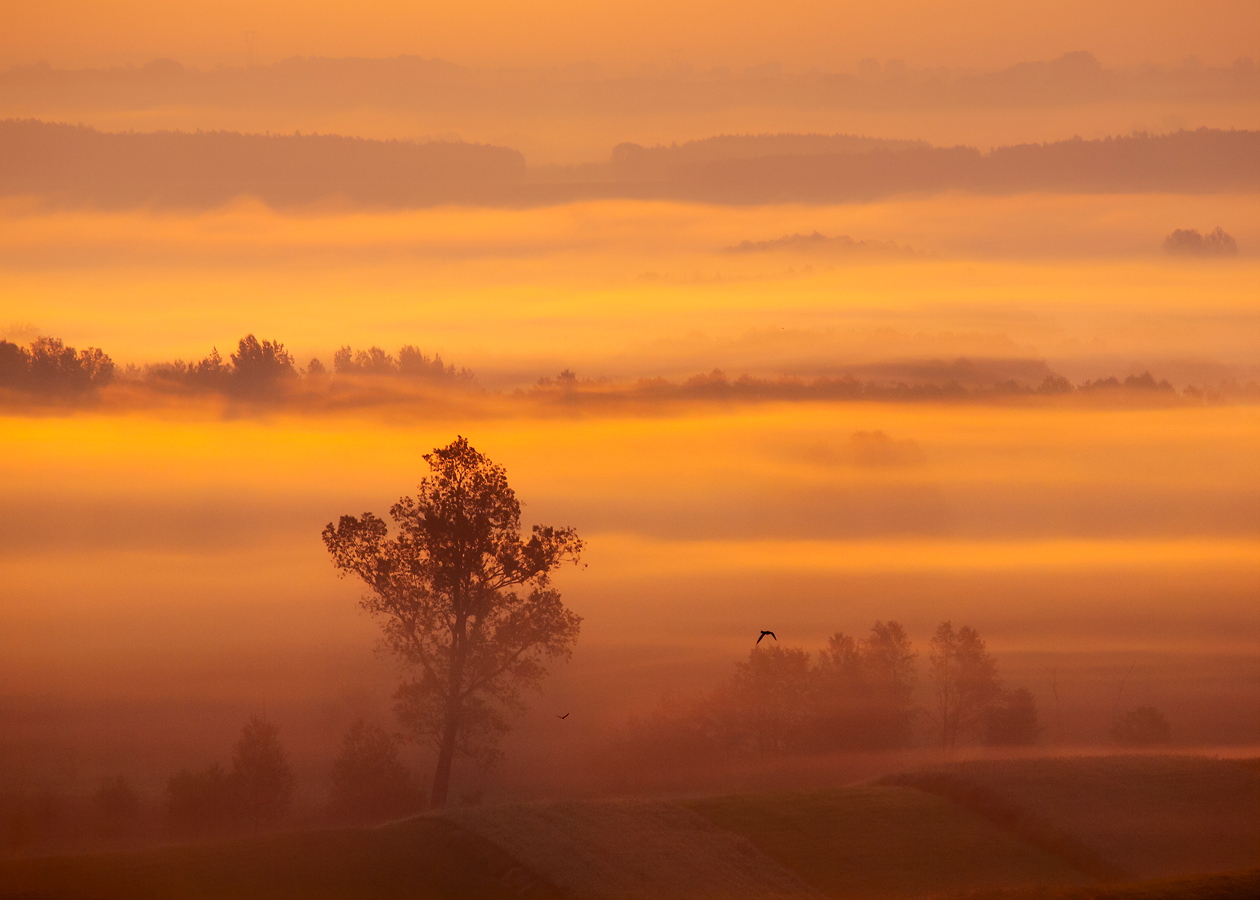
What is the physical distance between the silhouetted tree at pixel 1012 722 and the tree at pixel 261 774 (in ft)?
231

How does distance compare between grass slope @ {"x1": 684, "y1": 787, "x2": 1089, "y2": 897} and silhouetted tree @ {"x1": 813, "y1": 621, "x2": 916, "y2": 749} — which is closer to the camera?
grass slope @ {"x1": 684, "y1": 787, "x2": 1089, "y2": 897}

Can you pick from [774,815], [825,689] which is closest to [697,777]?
[825,689]

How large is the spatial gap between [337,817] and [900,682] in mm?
69733

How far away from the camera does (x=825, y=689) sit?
13688 centimetres

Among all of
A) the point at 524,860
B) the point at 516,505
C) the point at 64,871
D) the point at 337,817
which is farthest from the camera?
the point at 337,817

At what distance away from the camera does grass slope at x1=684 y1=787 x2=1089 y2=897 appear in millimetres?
59438

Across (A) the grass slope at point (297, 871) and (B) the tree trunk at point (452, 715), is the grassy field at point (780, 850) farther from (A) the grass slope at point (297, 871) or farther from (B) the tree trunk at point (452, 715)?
(B) the tree trunk at point (452, 715)

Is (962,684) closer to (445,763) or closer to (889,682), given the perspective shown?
(889,682)

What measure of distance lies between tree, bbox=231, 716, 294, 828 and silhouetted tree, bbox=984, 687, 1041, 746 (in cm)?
7027

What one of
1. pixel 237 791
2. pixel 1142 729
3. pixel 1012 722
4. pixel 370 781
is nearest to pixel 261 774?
pixel 237 791

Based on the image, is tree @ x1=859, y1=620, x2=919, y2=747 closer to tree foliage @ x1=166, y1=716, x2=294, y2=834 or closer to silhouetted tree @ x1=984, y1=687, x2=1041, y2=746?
silhouetted tree @ x1=984, y1=687, x2=1041, y2=746

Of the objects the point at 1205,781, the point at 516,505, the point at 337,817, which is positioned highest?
the point at 516,505

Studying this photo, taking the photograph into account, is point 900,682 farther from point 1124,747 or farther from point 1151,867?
point 1151,867

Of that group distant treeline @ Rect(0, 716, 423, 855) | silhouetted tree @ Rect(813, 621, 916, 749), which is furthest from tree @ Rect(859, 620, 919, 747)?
distant treeline @ Rect(0, 716, 423, 855)
